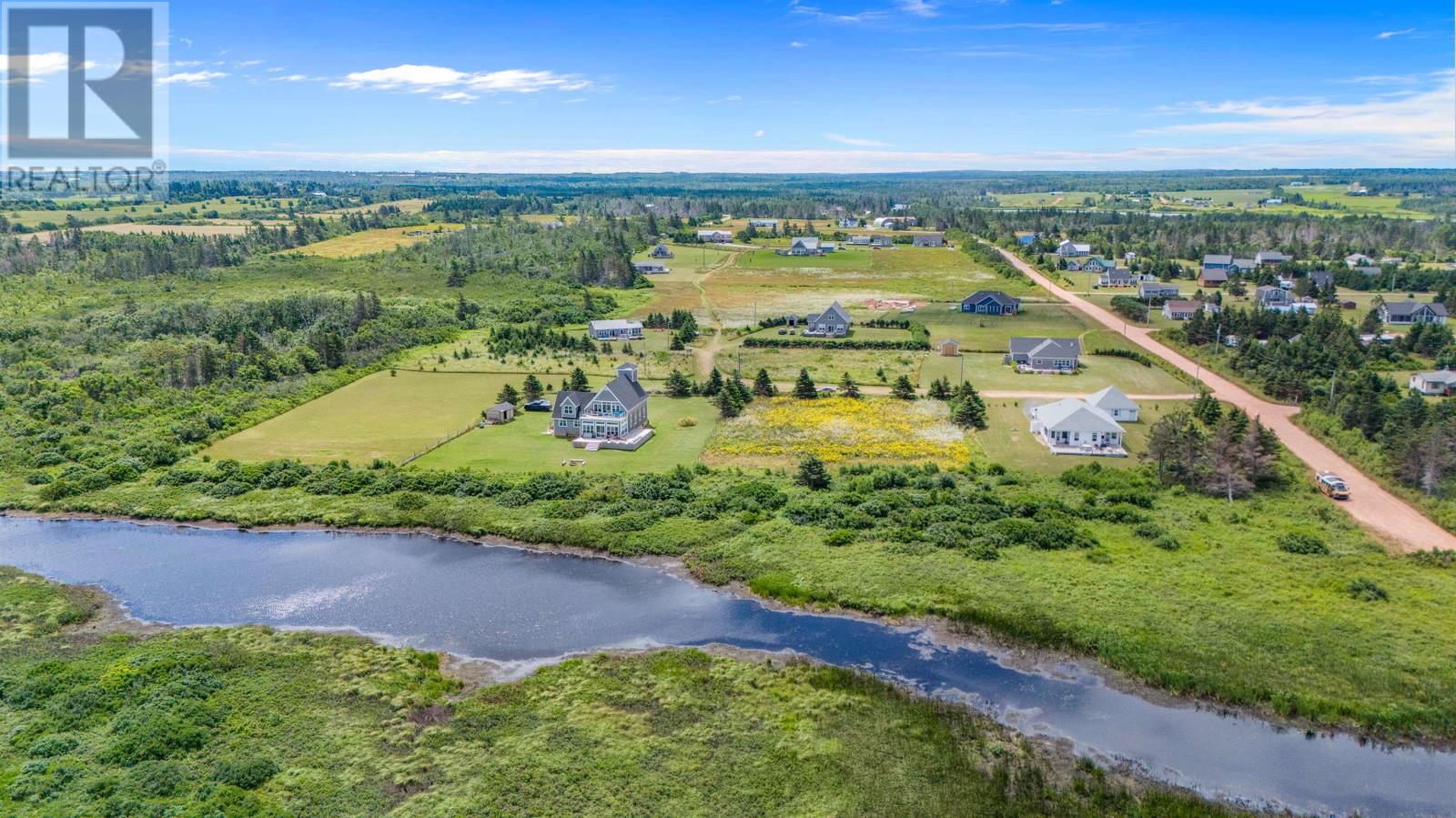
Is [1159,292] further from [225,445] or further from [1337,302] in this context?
[225,445]

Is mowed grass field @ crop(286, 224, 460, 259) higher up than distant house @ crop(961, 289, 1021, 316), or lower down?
higher up

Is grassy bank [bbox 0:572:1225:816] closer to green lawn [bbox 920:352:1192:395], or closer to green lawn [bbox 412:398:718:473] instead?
green lawn [bbox 412:398:718:473]

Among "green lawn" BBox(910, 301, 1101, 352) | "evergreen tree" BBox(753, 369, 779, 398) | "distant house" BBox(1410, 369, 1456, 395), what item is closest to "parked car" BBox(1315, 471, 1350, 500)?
"distant house" BBox(1410, 369, 1456, 395)

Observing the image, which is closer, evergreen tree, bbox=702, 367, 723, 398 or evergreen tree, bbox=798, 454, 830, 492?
evergreen tree, bbox=798, 454, 830, 492

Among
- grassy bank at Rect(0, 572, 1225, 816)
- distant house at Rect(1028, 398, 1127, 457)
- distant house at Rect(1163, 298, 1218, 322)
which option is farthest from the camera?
distant house at Rect(1163, 298, 1218, 322)

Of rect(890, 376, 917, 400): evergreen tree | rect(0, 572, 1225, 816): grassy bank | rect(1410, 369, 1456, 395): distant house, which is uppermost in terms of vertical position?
rect(1410, 369, 1456, 395): distant house

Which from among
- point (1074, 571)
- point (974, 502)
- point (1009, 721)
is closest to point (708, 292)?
point (974, 502)
